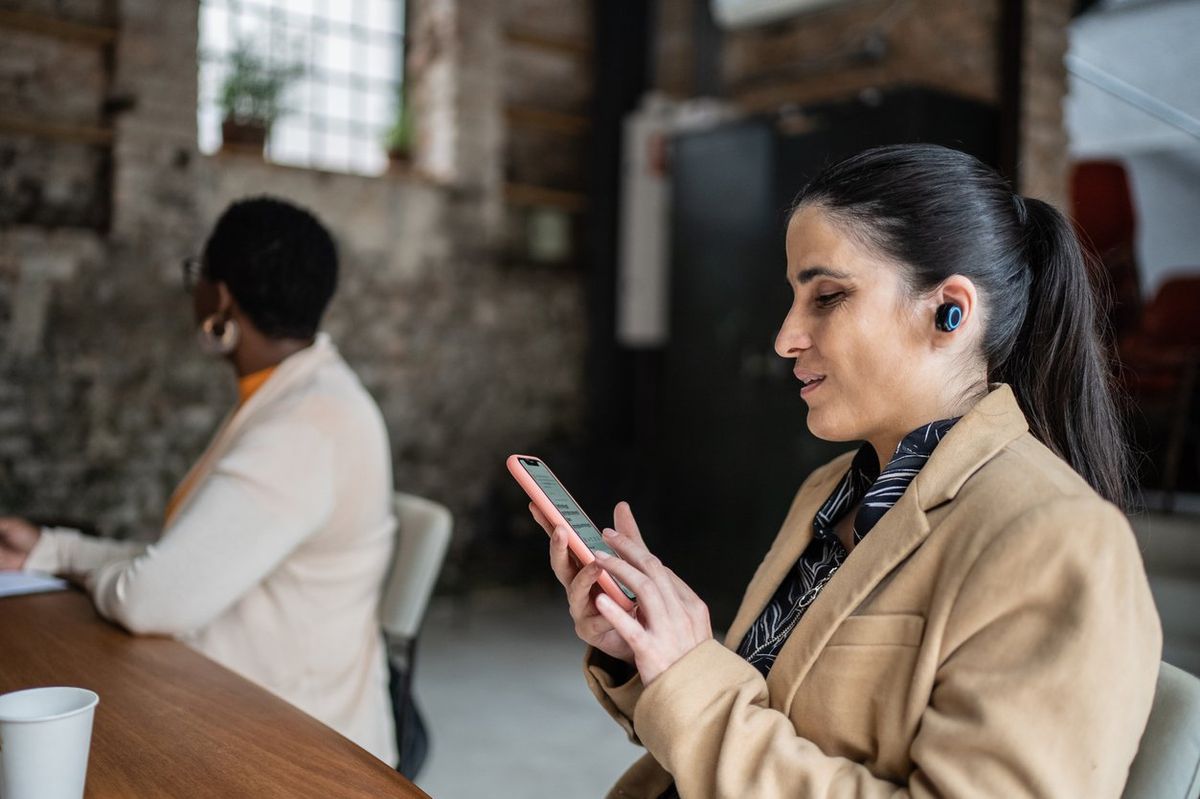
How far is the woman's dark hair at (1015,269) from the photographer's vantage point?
112cm

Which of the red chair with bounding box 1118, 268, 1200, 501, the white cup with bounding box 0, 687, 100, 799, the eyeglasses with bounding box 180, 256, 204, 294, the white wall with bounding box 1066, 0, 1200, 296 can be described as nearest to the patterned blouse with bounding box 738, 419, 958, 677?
the white cup with bounding box 0, 687, 100, 799

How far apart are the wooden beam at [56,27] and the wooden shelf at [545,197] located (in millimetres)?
2001

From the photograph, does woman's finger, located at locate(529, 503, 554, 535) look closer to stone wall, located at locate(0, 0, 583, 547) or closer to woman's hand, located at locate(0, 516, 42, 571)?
woman's hand, located at locate(0, 516, 42, 571)

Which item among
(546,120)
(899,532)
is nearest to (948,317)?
(899,532)

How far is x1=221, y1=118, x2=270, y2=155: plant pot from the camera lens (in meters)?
4.76

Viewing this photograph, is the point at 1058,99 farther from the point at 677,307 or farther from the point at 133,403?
the point at 133,403

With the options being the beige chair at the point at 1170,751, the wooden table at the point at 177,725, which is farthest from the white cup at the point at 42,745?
the beige chair at the point at 1170,751

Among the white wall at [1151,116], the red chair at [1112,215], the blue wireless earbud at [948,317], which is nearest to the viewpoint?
the blue wireless earbud at [948,317]

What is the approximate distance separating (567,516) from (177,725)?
56 cm

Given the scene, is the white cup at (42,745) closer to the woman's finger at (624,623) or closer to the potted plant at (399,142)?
the woman's finger at (624,623)

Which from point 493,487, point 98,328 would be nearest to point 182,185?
point 98,328

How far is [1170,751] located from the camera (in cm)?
100

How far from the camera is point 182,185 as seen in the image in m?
4.51

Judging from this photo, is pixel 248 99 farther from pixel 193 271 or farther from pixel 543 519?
pixel 543 519
